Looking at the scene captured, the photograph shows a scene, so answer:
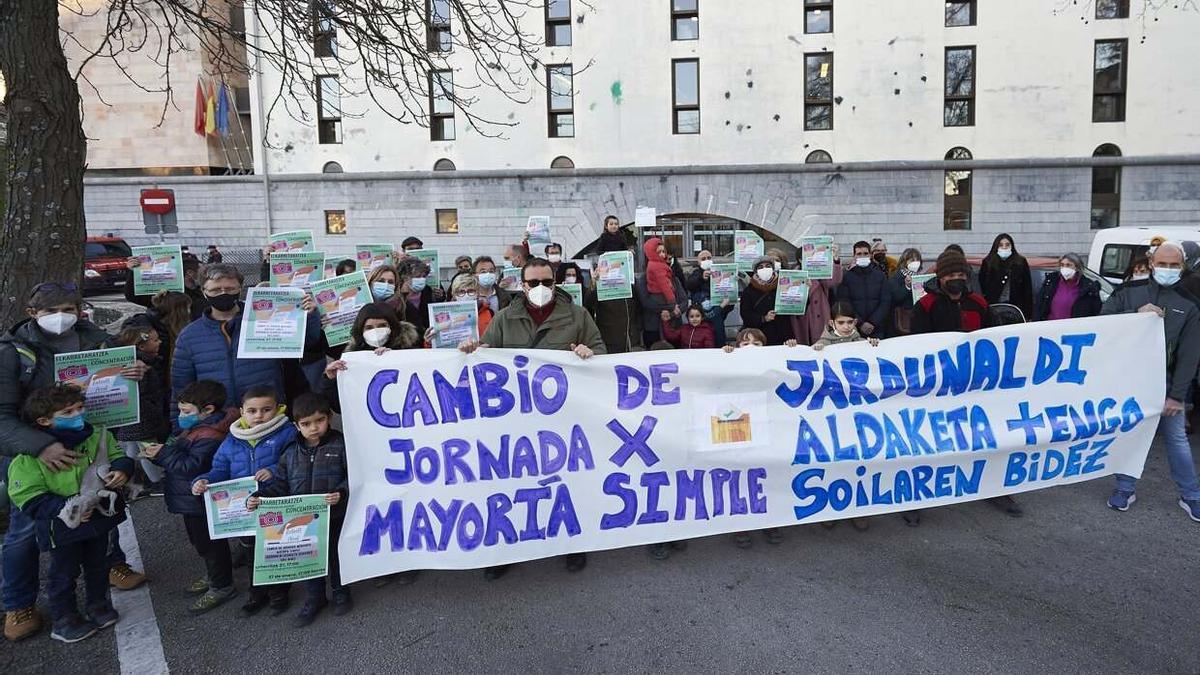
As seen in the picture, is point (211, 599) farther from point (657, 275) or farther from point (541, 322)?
point (657, 275)

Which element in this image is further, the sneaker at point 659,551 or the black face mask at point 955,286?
the black face mask at point 955,286

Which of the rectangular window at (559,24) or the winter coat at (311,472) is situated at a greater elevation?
the rectangular window at (559,24)

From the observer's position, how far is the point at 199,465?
145 inches

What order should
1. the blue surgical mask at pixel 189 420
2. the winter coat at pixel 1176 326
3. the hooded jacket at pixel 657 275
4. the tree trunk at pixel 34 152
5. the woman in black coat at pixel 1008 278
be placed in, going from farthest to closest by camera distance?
the woman in black coat at pixel 1008 278 < the hooded jacket at pixel 657 275 < the tree trunk at pixel 34 152 < the winter coat at pixel 1176 326 < the blue surgical mask at pixel 189 420

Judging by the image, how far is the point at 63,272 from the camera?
17.5 ft

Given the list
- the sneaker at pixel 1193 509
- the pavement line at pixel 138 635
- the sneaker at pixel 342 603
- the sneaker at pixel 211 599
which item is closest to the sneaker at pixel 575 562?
the sneaker at pixel 342 603

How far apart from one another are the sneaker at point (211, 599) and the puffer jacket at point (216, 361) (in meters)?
1.13

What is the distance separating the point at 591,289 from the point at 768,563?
13.2 feet

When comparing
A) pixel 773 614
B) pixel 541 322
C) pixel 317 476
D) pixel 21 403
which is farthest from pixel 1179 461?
pixel 21 403

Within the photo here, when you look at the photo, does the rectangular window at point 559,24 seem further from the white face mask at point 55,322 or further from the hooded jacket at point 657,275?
the white face mask at point 55,322

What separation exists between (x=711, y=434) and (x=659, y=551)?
0.80 metres

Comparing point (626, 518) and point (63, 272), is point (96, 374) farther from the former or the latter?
point (626, 518)

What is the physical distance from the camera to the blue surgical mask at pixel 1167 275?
4.61 m

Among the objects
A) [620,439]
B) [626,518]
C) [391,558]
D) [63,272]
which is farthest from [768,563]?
[63,272]
